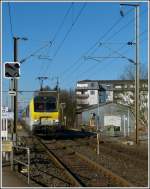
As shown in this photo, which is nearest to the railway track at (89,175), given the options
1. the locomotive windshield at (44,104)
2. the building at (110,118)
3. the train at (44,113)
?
the train at (44,113)

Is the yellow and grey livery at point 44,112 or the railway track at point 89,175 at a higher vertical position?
the yellow and grey livery at point 44,112

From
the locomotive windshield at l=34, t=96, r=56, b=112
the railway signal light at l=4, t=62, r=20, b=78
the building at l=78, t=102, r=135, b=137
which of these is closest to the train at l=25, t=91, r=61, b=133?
the locomotive windshield at l=34, t=96, r=56, b=112

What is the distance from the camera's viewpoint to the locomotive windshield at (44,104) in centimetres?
4288

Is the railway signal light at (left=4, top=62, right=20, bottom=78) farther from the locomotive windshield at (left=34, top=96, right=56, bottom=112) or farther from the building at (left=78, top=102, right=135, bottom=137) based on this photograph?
the building at (left=78, top=102, right=135, bottom=137)

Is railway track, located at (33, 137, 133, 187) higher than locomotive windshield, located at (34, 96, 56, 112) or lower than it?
lower

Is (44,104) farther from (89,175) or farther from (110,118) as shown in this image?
(89,175)

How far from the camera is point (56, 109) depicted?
4344 centimetres

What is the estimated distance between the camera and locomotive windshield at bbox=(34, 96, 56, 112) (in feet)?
141

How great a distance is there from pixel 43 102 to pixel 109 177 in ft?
89.6

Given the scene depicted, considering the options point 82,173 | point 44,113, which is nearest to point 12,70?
point 82,173

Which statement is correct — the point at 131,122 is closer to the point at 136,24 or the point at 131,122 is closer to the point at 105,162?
the point at 136,24

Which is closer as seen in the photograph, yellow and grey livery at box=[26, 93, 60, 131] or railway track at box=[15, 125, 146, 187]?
railway track at box=[15, 125, 146, 187]

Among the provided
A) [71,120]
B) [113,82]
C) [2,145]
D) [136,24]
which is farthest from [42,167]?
[113,82]

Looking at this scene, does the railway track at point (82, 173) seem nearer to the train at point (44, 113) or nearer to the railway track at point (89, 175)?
the railway track at point (89, 175)
